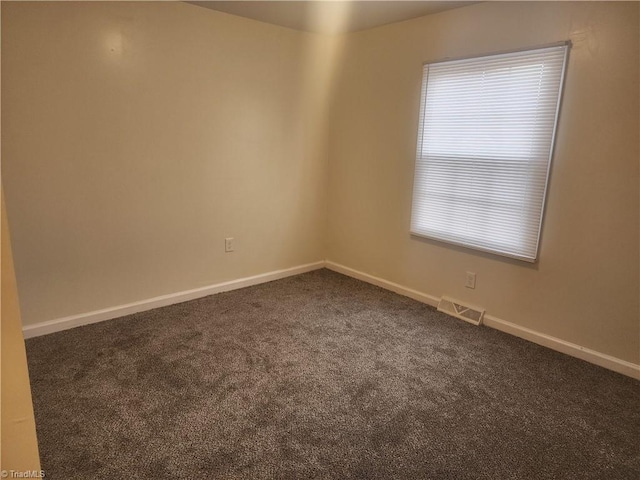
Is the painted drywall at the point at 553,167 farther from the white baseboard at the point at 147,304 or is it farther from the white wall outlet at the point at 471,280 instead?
the white baseboard at the point at 147,304

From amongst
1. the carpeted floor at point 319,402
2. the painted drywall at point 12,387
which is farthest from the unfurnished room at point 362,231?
the painted drywall at point 12,387

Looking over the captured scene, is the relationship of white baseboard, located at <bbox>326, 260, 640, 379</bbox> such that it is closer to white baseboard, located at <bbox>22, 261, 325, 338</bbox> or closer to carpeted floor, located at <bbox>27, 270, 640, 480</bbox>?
carpeted floor, located at <bbox>27, 270, 640, 480</bbox>

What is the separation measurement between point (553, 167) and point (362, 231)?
170 cm

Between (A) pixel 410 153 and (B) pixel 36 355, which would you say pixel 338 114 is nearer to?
(A) pixel 410 153

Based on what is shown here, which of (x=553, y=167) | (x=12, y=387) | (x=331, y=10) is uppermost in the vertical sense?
(x=331, y=10)

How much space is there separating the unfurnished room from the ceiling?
29 mm

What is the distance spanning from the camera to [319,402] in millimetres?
1993

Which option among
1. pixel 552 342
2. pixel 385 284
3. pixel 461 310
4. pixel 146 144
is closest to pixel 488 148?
pixel 461 310

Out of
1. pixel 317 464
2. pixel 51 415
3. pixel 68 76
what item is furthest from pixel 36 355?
pixel 317 464

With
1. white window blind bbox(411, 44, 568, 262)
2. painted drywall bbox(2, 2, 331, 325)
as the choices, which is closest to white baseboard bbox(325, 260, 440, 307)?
white window blind bbox(411, 44, 568, 262)

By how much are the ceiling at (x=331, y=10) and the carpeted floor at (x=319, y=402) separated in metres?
2.22

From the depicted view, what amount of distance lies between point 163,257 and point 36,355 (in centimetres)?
101

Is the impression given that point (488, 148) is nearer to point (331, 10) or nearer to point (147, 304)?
point (331, 10)

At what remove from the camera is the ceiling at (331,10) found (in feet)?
8.98
